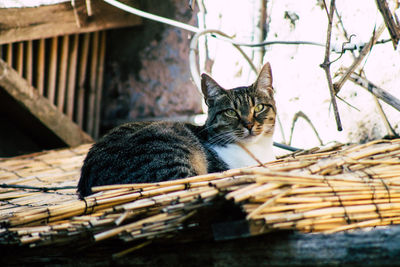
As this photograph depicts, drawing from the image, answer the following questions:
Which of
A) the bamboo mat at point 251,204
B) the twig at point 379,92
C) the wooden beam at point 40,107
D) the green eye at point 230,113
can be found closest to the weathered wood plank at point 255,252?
the bamboo mat at point 251,204

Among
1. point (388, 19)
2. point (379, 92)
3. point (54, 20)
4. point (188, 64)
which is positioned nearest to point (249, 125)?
point (379, 92)

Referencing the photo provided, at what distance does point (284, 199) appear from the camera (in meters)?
1.59

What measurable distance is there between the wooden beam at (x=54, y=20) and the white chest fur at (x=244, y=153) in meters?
1.75

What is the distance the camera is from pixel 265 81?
2.86 metres

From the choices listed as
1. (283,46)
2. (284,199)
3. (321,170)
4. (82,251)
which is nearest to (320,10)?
(283,46)

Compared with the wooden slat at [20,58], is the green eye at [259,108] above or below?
below

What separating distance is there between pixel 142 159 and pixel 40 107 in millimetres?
1900

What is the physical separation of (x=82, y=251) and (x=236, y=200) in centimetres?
68

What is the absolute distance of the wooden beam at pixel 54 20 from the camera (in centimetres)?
333

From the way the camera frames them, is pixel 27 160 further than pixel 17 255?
Yes

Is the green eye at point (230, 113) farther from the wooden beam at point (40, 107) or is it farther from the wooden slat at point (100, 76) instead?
the wooden slat at point (100, 76)

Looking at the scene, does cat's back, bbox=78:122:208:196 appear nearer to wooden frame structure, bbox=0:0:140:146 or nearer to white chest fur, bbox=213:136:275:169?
white chest fur, bbox=213:136:275:169

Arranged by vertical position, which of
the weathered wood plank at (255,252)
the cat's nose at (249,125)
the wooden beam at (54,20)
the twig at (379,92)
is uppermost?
the wooden beam at (54,20)

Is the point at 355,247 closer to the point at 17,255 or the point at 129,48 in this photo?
the point at 17,255
